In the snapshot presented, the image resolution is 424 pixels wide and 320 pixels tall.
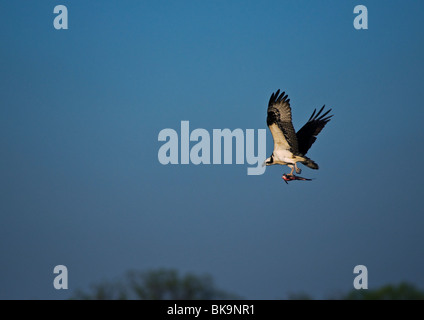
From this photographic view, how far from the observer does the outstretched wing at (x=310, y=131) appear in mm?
28156

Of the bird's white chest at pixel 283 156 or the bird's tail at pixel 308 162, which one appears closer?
the bird's tail at pixel 308 162

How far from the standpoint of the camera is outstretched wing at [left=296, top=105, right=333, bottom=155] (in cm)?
2816

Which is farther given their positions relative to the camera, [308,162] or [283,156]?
[283,156]

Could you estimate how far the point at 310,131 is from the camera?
2877 centimetres

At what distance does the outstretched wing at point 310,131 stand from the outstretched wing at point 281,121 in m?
1.56

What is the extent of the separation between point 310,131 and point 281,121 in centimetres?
288

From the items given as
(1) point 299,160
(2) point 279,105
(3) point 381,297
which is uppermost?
(2) point 279,105

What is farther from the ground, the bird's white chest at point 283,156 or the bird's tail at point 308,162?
the bird's white chest at point 283,156

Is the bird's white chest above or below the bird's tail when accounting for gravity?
above

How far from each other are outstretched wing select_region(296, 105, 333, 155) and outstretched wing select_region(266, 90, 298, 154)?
5.13 feet
